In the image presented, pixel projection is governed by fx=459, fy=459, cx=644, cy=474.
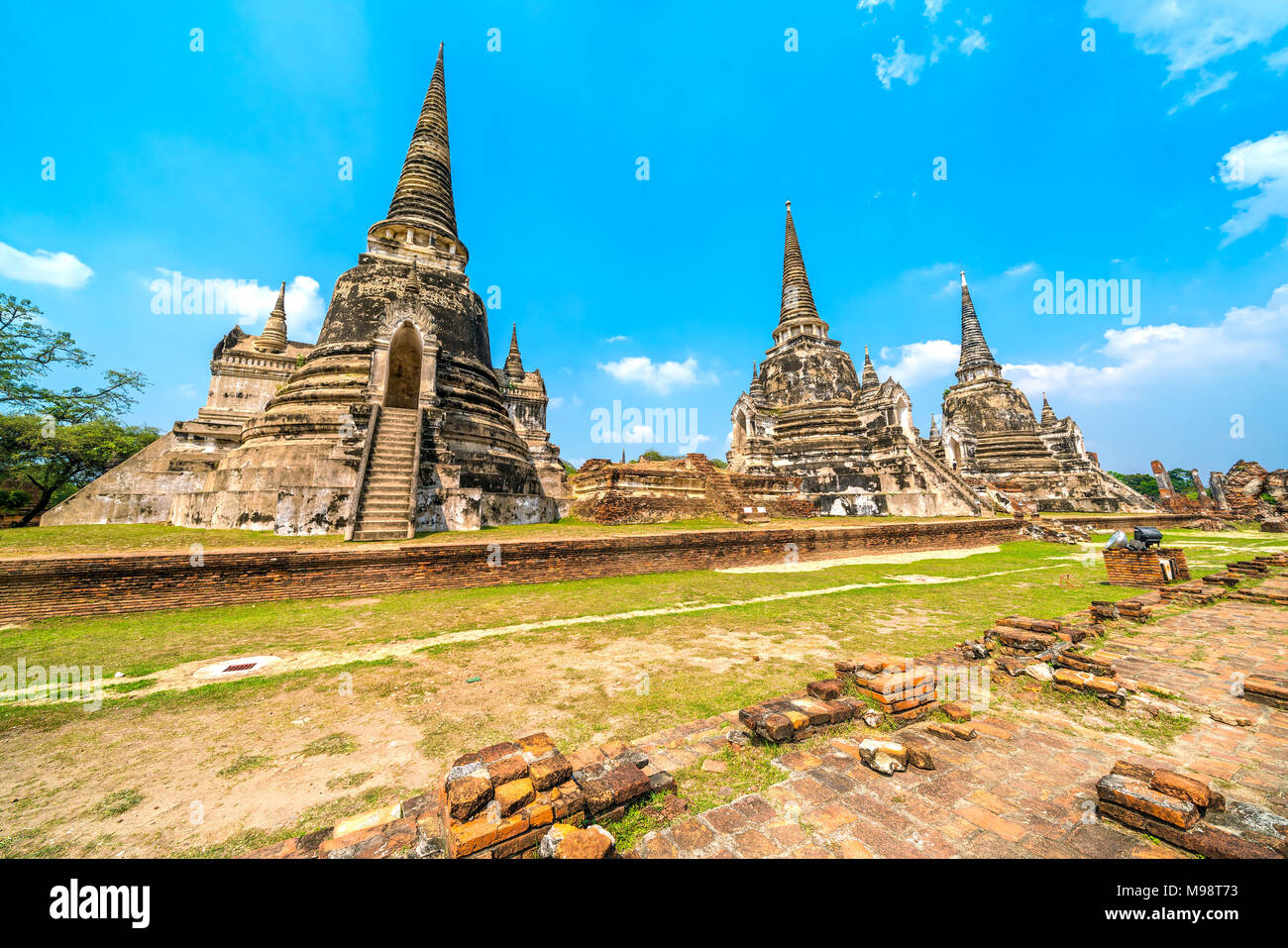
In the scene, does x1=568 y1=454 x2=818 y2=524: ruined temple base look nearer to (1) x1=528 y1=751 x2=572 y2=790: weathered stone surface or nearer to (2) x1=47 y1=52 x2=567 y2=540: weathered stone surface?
(2) x1=47 y1=52 x2=567 y2=540: weathered stone surface

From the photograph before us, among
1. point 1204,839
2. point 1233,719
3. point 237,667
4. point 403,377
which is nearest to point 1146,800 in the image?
point 1204,839

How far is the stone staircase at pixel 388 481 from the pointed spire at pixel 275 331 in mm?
21151

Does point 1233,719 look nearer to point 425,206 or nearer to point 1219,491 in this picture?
point 425,206

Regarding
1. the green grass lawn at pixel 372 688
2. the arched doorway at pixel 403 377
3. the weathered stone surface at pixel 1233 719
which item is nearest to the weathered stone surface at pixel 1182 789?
the weathered stone surface at pixel 1233 719

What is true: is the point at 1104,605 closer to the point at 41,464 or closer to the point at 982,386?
the point at 982,386

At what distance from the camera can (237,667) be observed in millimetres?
4461

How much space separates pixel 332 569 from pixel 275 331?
3005 centimetres

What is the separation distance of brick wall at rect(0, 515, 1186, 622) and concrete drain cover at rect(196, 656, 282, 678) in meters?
2.89

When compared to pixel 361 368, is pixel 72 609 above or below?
below

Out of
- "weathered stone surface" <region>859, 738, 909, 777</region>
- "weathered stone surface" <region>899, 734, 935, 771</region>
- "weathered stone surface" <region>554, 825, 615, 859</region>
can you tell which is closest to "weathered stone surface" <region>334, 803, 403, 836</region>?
"weathered stone surface" <region>554, 825, 615, 859</region>

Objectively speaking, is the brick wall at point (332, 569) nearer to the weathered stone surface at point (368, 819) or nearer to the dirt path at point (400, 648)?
the dirt path at point (400, 648)

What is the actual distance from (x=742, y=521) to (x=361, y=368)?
13469mm
